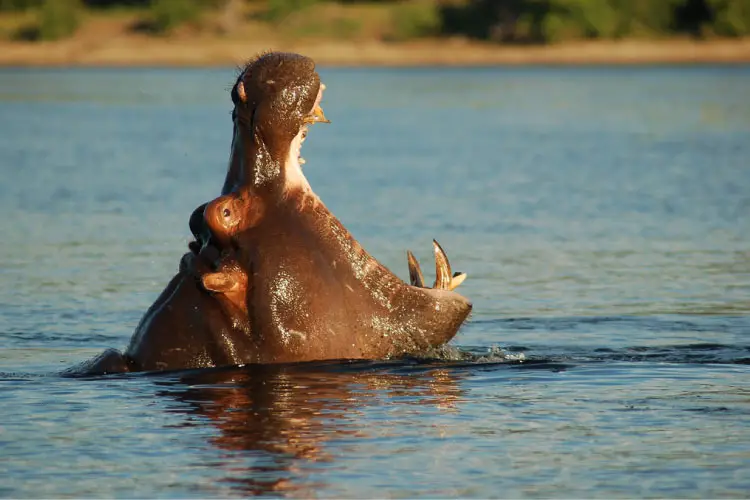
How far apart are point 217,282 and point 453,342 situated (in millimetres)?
3812

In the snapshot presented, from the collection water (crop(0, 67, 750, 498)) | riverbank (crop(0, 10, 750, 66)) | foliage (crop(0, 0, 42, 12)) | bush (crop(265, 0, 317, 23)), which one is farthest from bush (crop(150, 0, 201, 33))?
water (crop(0, 67, 750, 498))

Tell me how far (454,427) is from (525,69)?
3064 inches

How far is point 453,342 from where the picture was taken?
13289 millimetres

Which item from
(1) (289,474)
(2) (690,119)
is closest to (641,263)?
(1) (289,474)

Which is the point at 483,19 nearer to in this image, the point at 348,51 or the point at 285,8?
the point at 348,51

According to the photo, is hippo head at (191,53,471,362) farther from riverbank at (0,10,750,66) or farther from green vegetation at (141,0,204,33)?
green vegetation at (141,0,204,33)

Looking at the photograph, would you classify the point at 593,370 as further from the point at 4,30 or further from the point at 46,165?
the point at 4,30

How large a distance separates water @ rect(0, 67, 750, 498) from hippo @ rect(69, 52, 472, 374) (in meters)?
0.38

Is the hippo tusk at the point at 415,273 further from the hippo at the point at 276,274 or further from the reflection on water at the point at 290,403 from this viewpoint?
the reflection on water at the point at 290,403

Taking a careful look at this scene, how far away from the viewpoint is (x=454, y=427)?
32.8ft

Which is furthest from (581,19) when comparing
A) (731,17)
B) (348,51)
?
(348,51)

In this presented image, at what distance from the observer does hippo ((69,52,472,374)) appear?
1002cm

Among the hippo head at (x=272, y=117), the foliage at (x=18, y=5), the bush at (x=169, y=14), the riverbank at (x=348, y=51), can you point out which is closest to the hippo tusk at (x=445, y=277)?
the hippo head at (x=272, y=117)

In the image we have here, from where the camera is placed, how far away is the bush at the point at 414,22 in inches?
3516
